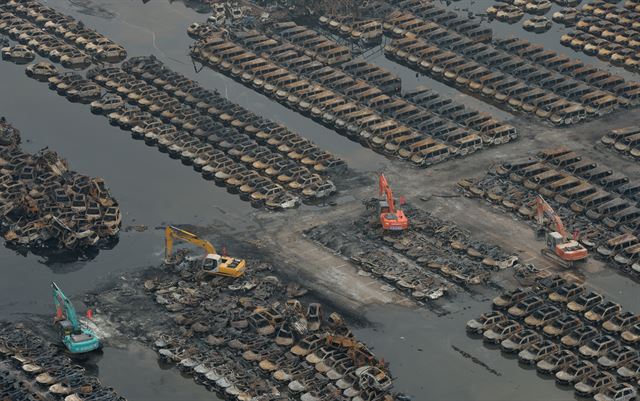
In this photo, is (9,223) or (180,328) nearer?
(180,328)

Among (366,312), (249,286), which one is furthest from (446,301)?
(249,286)

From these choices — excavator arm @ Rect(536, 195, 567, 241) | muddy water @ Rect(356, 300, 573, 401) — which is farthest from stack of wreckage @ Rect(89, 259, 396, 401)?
excavator arm @ Rect(536, 195, 567, 241)

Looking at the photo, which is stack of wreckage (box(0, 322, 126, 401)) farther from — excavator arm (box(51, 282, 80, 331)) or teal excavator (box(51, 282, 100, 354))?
excavator arm (box(51, 282, 80, 331))

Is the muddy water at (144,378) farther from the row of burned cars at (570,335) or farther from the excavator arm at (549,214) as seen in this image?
the excavator arm at (549,214)

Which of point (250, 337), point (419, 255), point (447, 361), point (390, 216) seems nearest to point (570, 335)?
point (447, 361)

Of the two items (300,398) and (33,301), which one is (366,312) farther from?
(33,301)

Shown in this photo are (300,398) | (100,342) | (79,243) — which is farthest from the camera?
(79,243)

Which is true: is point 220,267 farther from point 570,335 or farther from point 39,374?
point 570,335
